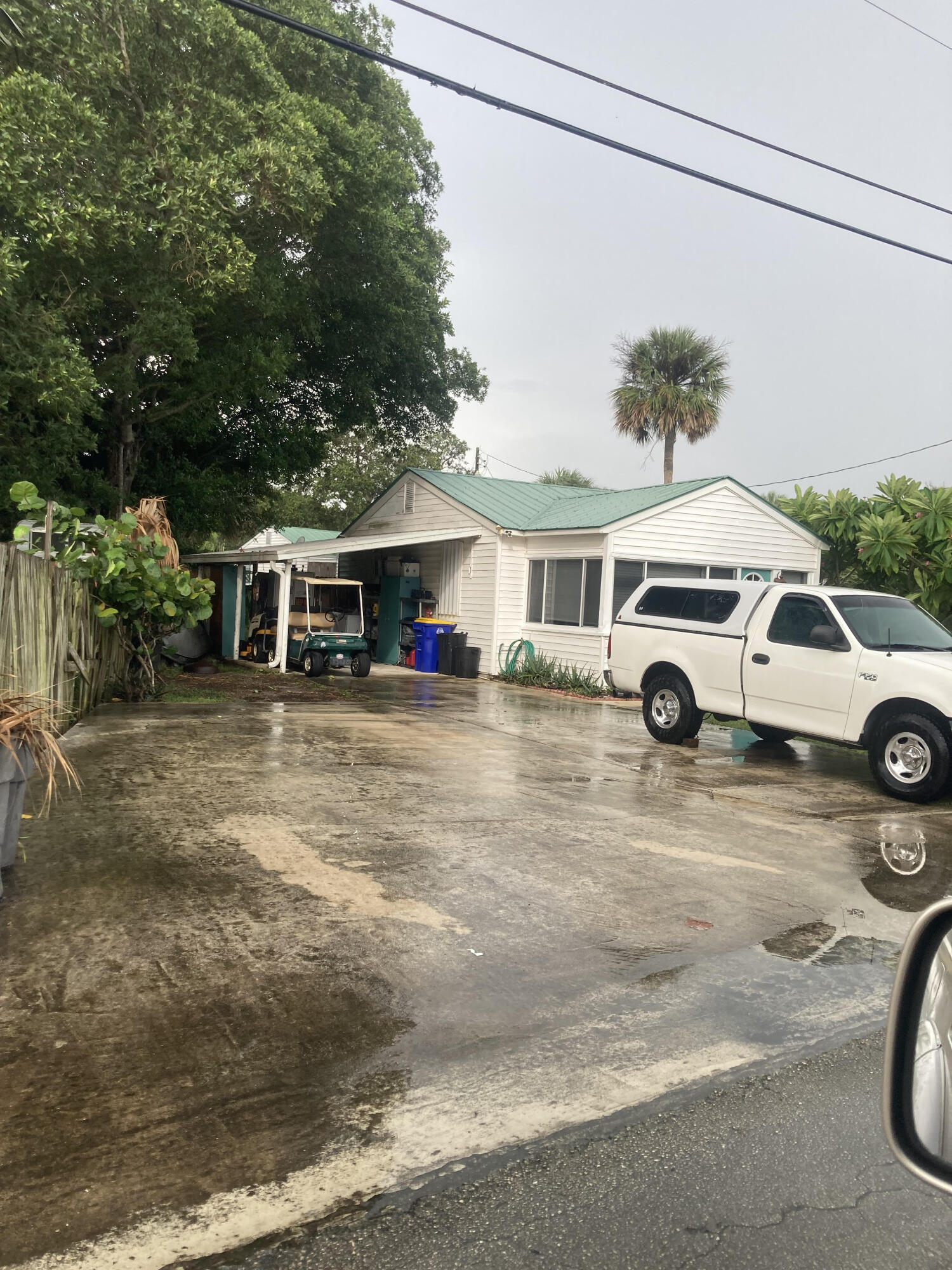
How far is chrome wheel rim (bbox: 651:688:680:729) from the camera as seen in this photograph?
11961 millimetres

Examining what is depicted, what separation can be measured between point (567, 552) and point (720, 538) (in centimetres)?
328

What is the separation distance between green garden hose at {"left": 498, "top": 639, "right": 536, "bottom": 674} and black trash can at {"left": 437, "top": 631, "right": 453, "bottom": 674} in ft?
3.65

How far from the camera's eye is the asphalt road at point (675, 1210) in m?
2.53

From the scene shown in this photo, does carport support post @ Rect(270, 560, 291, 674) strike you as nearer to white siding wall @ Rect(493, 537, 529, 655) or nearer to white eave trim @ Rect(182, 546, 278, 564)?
white eave trim @ Rect(182, 546, 278, 564)

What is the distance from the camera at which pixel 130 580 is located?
1260cm

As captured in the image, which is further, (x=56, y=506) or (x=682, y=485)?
(x=682, y=485)

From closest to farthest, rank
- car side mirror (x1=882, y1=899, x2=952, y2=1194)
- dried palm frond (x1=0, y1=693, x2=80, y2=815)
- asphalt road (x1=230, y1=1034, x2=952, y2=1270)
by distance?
car side mirror (x1=882, y1=899, x2=952, y2=1194) < asphalt road (x1=230, y1=1034, x2=952, y2=1270) < dried palm frond (x1=0, y1=693, x2=80, y2=815)

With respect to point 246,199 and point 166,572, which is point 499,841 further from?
point 246,199

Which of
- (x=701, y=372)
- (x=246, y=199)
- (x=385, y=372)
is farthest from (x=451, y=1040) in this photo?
(x=701, y=372)

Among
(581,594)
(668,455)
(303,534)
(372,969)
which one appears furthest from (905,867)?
(303,534)

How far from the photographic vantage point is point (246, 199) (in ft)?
56.5

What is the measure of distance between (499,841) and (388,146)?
20.4 meters

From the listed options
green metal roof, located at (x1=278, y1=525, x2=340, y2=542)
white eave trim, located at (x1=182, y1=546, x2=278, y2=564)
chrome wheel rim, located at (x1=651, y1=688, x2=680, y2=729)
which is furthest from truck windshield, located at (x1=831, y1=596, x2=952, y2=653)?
green metal roof, located at (x1=278, y1=525, x2=340, y2=542)

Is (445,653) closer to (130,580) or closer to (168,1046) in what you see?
(130,580)
